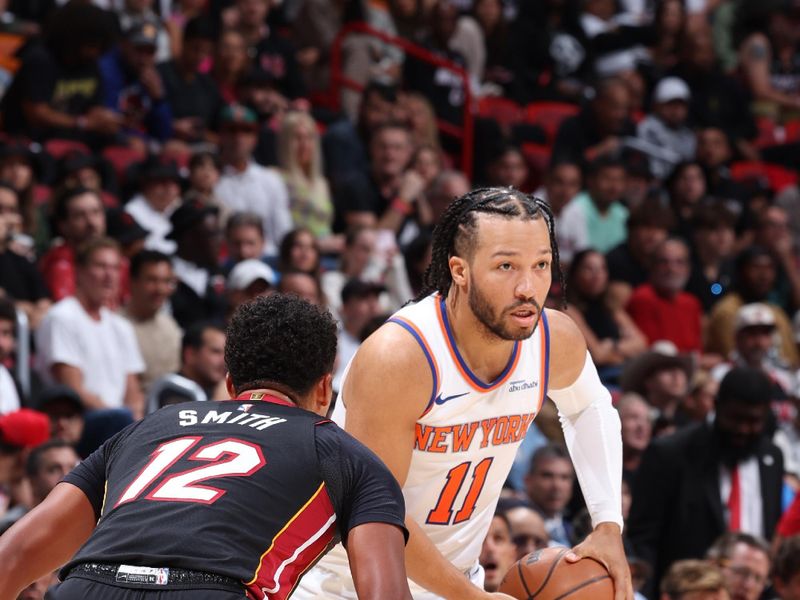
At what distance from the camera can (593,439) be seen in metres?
4.50

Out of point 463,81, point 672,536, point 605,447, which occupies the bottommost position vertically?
point 672,536

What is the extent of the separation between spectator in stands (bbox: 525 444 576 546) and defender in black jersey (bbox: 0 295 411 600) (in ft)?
14.0

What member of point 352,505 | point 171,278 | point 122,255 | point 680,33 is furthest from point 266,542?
point 680,33

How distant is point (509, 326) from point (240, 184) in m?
6.82

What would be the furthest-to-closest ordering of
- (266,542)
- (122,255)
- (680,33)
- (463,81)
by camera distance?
(680,33) → (463,81) → (122,255) → (266,542)

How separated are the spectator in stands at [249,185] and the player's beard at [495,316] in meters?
6.53

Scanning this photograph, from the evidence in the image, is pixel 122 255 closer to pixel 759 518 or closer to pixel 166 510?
pixel 759 518

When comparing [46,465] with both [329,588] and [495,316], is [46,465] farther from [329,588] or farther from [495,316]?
[495,316]

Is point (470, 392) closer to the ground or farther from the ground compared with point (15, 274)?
farther from the ground

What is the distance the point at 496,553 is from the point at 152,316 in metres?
2.98

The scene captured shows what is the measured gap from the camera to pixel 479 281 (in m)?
4.00

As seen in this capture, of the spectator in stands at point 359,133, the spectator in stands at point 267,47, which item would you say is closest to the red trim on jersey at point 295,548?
the spectator in stands at point 359,133

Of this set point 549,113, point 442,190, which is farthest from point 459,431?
point 549,113

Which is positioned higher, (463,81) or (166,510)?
(463,81)
